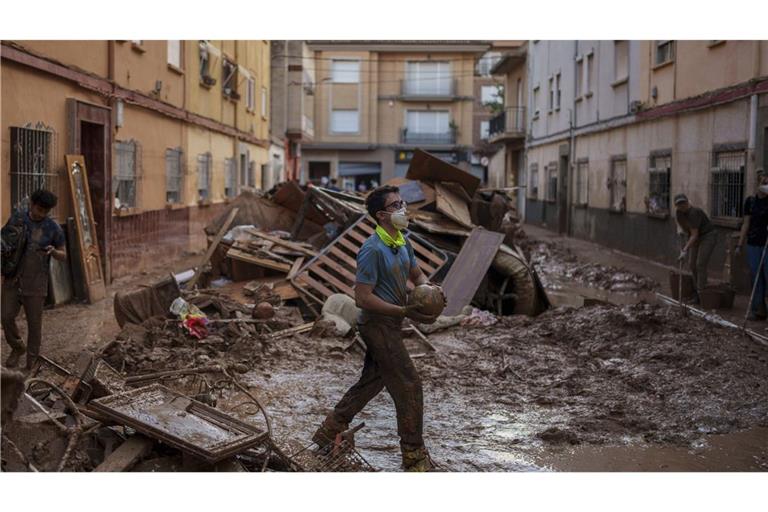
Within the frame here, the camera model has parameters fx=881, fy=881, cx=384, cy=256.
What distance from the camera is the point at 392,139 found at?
52.0 metres

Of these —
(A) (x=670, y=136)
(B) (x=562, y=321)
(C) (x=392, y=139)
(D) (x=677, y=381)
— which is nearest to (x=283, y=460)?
(D) (x=677, y=381)

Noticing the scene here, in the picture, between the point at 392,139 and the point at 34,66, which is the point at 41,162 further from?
the point at 392,139

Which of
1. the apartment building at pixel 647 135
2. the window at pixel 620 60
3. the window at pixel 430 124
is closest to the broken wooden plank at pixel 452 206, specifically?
the apartment building at pixel 647 135

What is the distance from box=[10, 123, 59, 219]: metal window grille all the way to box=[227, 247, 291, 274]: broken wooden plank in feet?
7.70

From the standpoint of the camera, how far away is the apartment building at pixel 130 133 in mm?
10586

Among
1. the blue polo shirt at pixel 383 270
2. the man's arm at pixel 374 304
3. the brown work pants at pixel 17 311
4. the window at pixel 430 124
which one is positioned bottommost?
the brown work pants at pixel 17 311

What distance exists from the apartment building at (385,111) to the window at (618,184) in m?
29.8

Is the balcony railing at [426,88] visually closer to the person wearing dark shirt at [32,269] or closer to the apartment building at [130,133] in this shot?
the apartment building at [130,133]

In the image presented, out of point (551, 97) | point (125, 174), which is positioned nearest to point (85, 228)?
point (125, 174)

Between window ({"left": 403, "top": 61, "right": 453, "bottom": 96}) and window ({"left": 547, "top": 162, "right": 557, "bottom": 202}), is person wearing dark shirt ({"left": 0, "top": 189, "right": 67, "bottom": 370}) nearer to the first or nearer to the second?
window ({"left": 547, "top": 162, "right": 557, "bottom": 202})

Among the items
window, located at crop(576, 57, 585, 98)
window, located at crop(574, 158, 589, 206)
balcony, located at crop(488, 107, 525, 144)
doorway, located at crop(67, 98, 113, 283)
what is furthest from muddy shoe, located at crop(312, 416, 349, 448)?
balcony, located at crop(488, 107, 525, 144)

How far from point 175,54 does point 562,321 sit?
10600mm

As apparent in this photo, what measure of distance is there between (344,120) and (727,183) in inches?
1536

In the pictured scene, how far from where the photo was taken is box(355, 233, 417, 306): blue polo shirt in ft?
17.3
